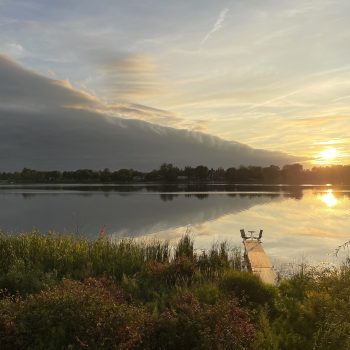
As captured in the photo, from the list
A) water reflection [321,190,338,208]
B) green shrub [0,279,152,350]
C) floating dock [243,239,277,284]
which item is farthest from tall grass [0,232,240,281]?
water reflection [321,190,338,208]

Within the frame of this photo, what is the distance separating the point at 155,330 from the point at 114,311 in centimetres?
67

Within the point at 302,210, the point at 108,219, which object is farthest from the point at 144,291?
the point at 302,210

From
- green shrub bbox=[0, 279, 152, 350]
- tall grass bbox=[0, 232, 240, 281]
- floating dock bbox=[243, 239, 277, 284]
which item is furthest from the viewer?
floating dock bbox=[243, 239, 277, 284]

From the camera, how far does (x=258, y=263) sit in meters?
15.0

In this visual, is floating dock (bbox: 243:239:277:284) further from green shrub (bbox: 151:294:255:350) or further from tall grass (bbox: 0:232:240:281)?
green shrub (bbox: 151:294:255:350)

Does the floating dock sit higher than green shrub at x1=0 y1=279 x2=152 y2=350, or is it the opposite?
green shrub at x1=0 y1=279 x2=152 y2=350

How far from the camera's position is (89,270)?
37.0ft

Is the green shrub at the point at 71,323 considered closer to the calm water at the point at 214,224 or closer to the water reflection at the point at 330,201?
the calm water at the point at 214,224

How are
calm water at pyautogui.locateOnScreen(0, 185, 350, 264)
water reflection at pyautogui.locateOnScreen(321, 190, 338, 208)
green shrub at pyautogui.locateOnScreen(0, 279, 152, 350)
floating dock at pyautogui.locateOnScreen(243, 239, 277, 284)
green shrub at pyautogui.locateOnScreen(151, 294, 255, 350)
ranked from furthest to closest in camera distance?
1. water reflection at pyautogui.locateOnScreen(321, 190, 338, 208)
2. calm water at pyautogui.locateOnScreen(0, 185, 350, 264)
3. floating dock at pyautogui.locateOnScreen(243, 239, 277, 284)
4. green shrub at pyautogui.locateOnScreen(0, 279, 152, 350)
5. green shrub at pyautogui.locateOnScreen(151, 294, 255, 350)

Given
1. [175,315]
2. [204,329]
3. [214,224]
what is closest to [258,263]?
[175,315]

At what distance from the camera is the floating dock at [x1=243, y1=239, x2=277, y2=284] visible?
41.9 feet

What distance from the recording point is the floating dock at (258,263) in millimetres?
12758

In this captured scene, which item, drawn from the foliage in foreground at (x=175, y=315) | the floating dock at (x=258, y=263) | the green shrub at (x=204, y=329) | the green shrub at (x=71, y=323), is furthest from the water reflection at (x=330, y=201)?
the green shrub at (x=71, y=323)

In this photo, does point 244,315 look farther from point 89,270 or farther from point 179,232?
point 179,232
